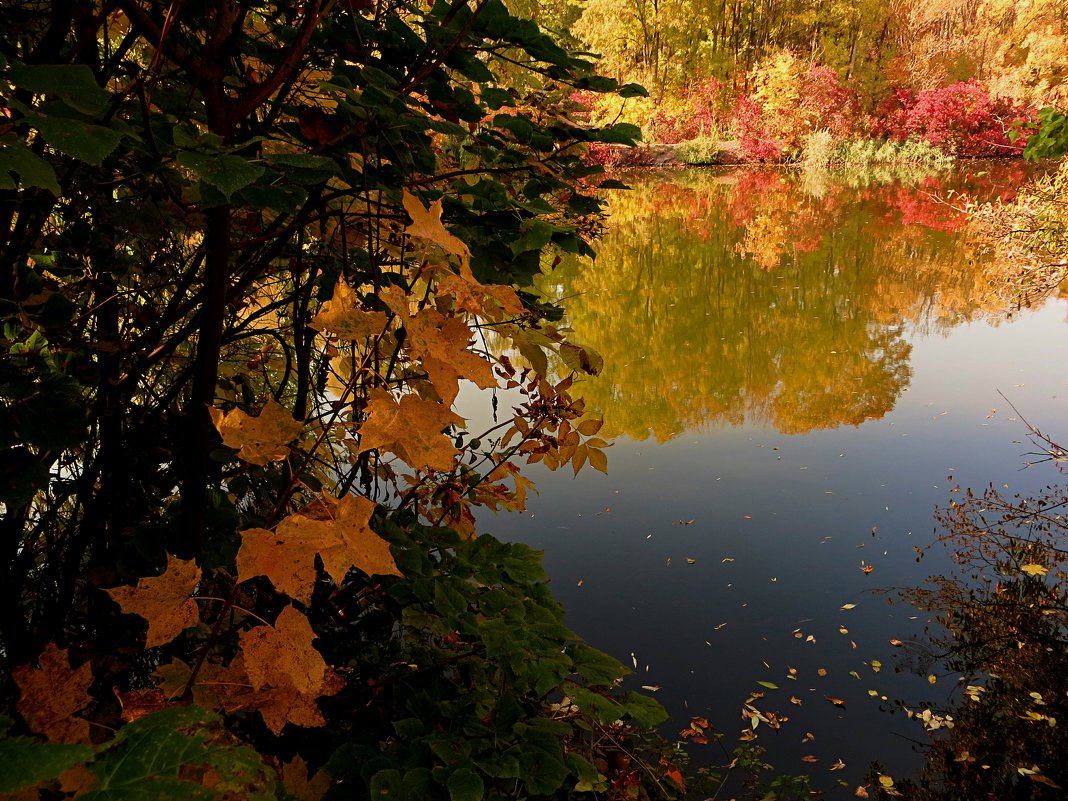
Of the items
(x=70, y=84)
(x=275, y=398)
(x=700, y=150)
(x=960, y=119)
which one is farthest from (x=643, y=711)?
(x=960, y=119)

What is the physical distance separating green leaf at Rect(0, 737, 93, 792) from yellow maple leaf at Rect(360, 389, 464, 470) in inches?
11.2

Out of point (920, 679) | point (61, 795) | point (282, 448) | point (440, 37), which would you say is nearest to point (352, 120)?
point (440, 37)

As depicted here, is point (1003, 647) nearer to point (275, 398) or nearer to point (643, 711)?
point (643, 711)

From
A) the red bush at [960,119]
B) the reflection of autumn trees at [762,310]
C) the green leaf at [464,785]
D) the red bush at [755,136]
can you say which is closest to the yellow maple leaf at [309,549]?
the green leaf at [464,785]

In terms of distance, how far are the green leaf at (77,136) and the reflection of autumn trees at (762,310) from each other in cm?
422

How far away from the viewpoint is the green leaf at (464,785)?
0.94 m

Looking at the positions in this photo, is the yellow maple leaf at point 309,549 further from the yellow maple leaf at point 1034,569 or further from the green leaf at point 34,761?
the yellow maple leaf at point 1034,569

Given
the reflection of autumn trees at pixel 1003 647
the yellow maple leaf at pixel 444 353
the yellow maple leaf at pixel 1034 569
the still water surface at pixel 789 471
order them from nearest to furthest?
the yellow maple leaf at pixel 444 353 < the reflection of autumn trees at pixel 1003 647 < the still water surface at pixel 789 471 < the yellow maple leaf at pixel 1034 569

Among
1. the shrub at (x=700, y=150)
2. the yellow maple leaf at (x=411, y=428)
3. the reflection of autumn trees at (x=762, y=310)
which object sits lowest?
the yellow maple leaf at (x=411, y=428)

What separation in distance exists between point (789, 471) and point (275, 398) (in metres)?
3.70

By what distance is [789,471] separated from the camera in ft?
13.5

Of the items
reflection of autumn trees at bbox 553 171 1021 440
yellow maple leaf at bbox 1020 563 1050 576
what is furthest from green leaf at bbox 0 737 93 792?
reflection of autumn trees at bbox 553 171 1021 440

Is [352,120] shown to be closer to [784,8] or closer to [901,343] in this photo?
[901,343]

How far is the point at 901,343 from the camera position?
6.18 metres
